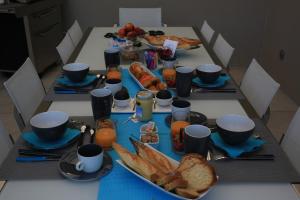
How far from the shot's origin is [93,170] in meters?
0.97

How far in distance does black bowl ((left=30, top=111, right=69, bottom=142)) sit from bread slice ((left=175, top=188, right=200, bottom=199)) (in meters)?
0.46

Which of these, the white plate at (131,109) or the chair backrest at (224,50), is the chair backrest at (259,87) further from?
the white plate at (131,109)

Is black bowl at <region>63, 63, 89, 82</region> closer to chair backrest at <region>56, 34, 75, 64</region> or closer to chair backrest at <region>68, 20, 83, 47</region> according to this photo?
chair backrest at <region>56, 34, 75, 64</region>

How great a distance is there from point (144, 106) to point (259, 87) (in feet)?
2.33

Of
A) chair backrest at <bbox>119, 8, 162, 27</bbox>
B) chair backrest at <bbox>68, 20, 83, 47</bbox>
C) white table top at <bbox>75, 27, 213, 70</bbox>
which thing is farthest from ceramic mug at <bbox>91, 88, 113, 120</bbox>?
chair backrest at <bbox>119, 8, 162, 27</bbox>

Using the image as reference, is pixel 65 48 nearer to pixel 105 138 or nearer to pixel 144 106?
pixel 144 106

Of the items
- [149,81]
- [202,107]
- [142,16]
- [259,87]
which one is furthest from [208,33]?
[202,107]

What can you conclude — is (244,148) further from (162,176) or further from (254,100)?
(254,100)

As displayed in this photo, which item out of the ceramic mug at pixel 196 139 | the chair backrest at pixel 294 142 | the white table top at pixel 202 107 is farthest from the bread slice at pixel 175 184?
the chair backrest at pixel 294 142

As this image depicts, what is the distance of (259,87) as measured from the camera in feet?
5.52

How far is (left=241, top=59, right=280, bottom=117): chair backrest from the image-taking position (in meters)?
1.56

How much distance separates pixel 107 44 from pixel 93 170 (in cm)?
147

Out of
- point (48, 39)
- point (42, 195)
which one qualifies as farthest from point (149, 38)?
point (48, 39)

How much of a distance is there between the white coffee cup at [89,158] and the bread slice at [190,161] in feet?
0.76
